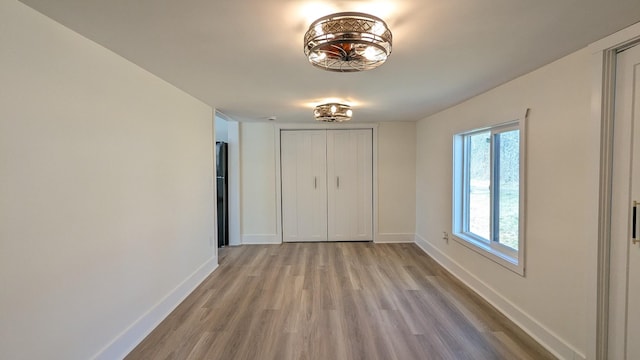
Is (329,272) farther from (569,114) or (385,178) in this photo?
(569,114)

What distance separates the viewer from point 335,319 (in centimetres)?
258

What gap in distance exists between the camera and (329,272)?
12.3 feet

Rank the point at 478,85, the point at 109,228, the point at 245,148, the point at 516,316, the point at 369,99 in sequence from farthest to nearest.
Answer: the point at 245,148 → the point at 369,99 → the point at 478,85 → the point at 516,316 → the point at 109,228

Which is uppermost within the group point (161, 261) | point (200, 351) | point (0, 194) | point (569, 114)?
point (569, 114)

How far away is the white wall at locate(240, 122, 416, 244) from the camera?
16.7 ft

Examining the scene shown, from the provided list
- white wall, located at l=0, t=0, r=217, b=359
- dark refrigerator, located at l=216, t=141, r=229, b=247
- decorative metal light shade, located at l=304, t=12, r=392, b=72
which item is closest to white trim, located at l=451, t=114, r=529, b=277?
decorative metal light shade, located at l=304, t=12, r=392, b=72

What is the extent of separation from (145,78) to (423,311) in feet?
10.2

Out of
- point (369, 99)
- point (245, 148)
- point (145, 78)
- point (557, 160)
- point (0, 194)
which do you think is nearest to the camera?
point (0, 194)

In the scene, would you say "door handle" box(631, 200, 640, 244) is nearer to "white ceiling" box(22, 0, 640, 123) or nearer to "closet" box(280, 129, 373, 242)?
"white ceiling" box(22, 0, 640, 123)

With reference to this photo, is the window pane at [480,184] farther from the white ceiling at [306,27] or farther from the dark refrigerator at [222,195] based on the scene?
the dark refrigerator at [222,195]

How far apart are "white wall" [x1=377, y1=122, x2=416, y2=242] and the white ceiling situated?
7.51ft

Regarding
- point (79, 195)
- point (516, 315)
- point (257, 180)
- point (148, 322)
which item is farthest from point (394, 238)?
point (79, 195)

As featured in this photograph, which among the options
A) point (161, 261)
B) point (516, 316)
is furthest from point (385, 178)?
point (161, 261)

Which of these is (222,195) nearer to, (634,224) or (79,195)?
(79,195)
